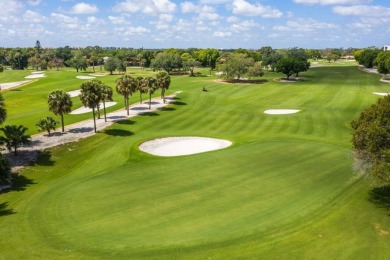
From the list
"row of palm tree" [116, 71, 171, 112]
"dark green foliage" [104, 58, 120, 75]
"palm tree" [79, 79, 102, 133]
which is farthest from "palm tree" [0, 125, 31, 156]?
"dark green foliage" [104, 58, 120, 75]

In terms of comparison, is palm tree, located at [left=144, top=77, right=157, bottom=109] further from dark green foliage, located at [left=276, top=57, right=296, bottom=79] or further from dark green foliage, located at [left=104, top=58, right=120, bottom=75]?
dark green foliage, located at [left=104, top=58, right=120, bottom=75]

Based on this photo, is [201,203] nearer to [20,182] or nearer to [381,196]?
[381,196]

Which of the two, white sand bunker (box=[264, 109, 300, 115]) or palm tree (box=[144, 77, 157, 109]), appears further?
palm tree (box=[144, 77, 157, 109])

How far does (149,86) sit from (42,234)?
5505 centimetres

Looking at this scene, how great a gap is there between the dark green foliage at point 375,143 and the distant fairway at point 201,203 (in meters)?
3.25

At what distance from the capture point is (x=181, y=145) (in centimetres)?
5200

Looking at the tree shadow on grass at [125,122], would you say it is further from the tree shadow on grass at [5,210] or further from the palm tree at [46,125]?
the tree shadow on grass at [5,210]

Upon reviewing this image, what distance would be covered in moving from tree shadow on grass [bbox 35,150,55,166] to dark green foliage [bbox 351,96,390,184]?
34772mm

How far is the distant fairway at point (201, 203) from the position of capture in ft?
80.1

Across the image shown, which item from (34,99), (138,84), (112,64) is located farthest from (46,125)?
(112,64)

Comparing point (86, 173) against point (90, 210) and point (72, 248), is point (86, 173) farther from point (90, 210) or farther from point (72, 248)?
point (72, 248)

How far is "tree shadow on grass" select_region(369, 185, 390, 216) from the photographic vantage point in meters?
31.2

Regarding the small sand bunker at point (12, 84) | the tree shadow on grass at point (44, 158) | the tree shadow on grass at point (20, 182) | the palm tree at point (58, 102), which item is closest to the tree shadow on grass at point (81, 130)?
the palm tree at point (58, 102)

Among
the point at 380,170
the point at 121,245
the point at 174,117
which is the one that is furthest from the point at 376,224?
the point at 174,117
